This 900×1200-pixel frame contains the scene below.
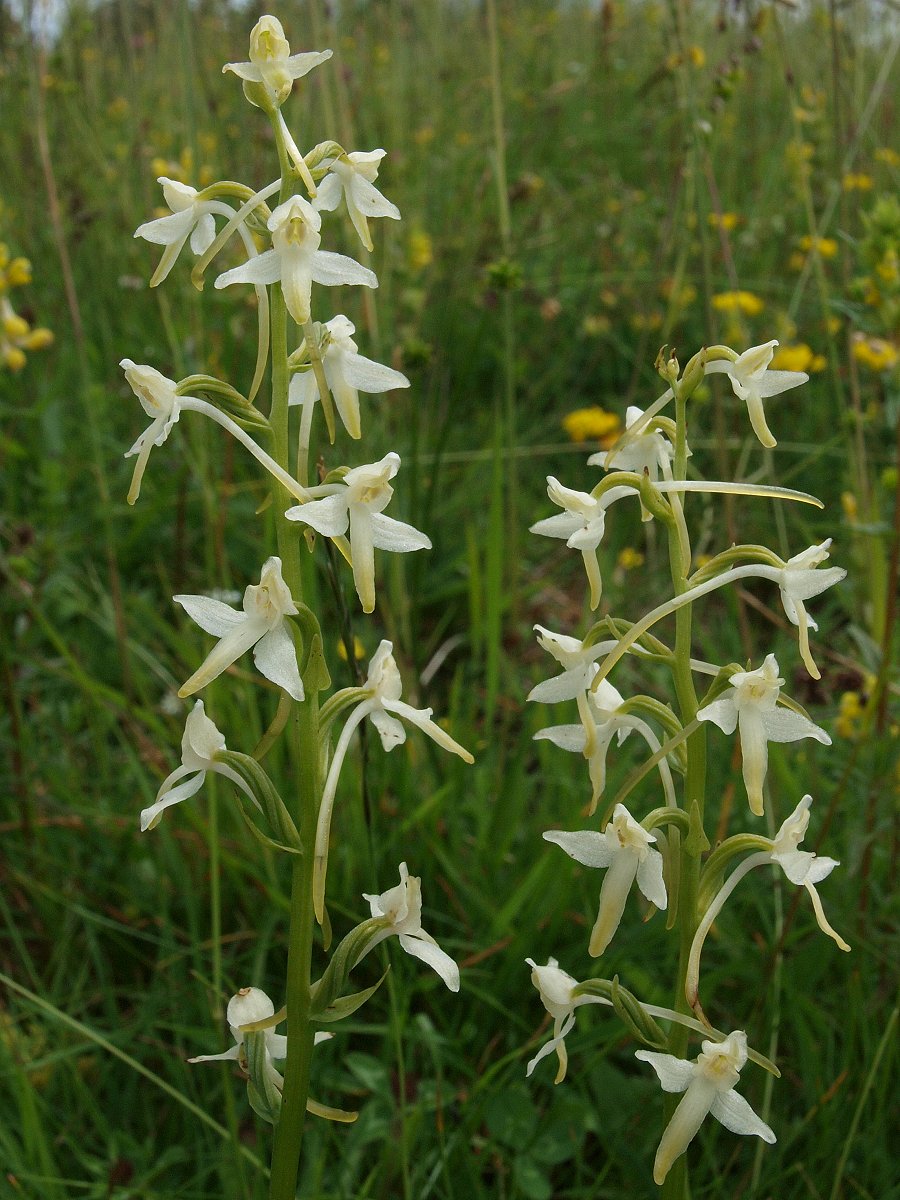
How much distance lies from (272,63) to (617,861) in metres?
0.91

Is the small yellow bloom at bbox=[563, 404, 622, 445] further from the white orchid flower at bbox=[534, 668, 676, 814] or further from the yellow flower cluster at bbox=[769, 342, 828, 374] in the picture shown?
the white orchid flower at bbox=[534, 668, 676, 814]

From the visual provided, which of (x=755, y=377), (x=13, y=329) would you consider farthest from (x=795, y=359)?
(x=755, y=377)

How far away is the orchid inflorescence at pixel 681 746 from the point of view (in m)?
1.20

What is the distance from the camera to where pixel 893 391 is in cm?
204

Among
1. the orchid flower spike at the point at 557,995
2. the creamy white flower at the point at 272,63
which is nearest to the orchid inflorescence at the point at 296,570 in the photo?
the creamy white flower at the point at 272,63

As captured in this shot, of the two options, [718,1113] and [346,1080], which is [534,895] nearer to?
[346,1080]

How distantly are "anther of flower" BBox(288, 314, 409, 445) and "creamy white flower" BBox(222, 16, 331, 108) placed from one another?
0.25 m

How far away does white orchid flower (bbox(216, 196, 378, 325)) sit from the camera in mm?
1206

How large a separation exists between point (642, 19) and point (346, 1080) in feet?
18.0

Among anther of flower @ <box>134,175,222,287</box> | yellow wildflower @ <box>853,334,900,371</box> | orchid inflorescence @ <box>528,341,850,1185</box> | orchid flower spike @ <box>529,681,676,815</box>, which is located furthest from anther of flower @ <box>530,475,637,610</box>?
yellow wildflower @ <box>853,334,900,371</box>

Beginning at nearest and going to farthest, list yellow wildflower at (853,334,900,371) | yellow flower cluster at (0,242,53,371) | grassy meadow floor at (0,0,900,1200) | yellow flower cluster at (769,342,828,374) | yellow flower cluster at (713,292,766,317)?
grassy meadow floor at (0,0,900,1200) → yellow wildflower at (853,334,900,371) → yellow flower cluster at (0,242,53,371) → yellow flower cluster at (769,342,828,374) → yellow flower cluster at (713,292,766,317)

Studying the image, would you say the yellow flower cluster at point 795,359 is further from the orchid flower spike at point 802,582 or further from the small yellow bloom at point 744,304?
the orchid flower spike at point 802,582

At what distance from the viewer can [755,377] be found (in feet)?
4.29

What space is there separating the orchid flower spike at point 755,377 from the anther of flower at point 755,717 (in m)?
0.26
